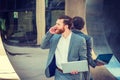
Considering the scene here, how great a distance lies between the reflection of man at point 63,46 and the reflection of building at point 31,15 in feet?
0.15

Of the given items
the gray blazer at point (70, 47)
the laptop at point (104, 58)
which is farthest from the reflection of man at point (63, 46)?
the laptop at point (104, 58)

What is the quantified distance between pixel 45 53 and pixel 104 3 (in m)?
0.51

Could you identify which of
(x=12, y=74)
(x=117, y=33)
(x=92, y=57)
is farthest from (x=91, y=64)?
(x=12, y=74)

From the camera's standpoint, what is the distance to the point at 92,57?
2779 millimetres

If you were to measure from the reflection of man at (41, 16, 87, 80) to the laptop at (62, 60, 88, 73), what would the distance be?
2 cm

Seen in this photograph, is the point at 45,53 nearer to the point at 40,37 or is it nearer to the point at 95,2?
the point at 40,37

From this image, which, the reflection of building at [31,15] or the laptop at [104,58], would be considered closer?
the reflection of building at [31,15]

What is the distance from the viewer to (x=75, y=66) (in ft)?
8.99

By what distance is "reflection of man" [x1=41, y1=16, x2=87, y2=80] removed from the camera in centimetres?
273

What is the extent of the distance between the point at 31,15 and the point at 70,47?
328 millimetres

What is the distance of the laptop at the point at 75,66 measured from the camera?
273 cm

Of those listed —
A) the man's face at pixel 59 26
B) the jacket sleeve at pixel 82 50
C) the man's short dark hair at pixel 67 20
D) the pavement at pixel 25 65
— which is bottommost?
the pavement at pixel 25 65

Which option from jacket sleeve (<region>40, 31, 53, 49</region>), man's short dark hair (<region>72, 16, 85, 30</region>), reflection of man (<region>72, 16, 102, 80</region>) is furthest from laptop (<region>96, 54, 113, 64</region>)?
jacket sleeve (<region>40, 31, 53, 49</region>)

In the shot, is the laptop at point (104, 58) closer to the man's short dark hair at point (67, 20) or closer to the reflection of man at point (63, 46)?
the reflection of man at point (63, 46)
